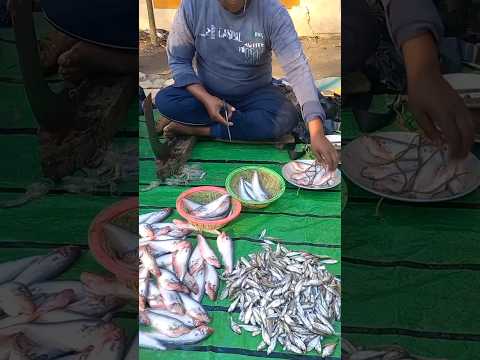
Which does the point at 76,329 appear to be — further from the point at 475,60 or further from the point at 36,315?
the point at 475,60

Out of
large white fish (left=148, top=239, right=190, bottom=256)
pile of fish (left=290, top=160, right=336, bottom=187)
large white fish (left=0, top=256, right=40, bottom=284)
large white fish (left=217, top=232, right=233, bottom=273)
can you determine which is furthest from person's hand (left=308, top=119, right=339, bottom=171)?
large white fish (left=0, top=256, right=40, bottom=284)

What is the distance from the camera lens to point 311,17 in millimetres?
1591

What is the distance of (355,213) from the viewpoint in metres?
1.86

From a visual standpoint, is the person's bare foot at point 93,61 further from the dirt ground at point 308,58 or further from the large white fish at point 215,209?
the large white fish at point 215,209

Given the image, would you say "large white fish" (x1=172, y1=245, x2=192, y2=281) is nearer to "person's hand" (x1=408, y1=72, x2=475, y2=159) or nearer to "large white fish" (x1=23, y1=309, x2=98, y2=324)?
"large white fish" (x1=23, y1=309, x2=98, y2=324)

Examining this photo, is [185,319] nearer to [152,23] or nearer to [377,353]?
[377,353]

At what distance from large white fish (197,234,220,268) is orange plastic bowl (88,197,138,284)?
0.76 ft

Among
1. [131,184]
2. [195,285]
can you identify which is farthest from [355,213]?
[131,184]

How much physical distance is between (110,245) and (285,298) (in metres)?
0.59

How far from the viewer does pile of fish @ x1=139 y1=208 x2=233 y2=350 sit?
5.59ft

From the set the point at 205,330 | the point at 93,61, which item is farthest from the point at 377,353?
the point at 93,61

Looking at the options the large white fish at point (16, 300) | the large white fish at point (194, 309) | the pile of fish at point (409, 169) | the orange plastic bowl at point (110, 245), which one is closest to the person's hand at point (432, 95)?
the pile of fish at point (409, 169)

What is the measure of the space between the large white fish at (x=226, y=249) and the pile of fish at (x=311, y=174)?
282 mm

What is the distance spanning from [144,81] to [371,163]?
0.76 meters
